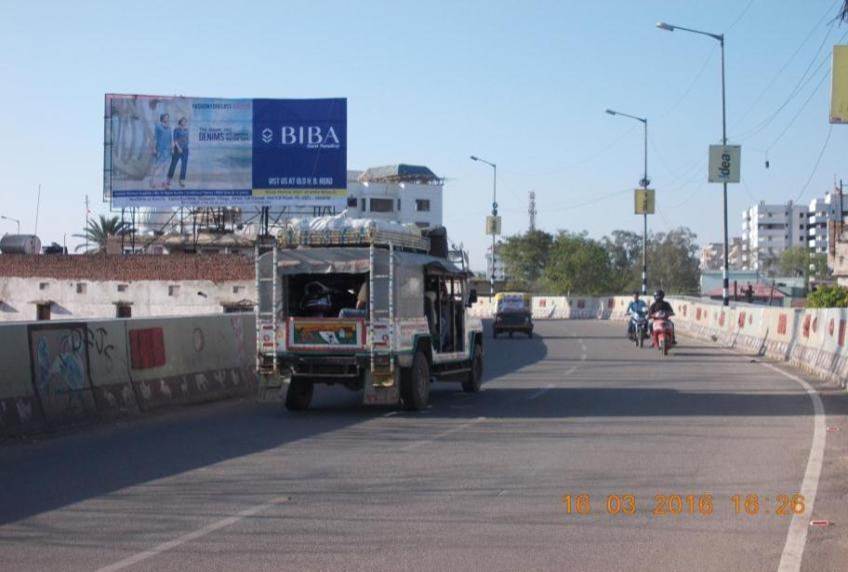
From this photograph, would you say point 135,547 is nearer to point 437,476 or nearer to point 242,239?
point 437,476

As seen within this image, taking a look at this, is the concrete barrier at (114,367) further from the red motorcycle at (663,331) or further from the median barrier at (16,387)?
the red motorcycle at (663,331)

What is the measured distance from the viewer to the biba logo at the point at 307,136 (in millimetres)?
40656

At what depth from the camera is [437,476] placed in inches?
421

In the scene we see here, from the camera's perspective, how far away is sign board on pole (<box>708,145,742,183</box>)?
127 feet

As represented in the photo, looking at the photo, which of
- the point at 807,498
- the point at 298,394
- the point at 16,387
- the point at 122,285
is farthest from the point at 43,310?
the point at 807,498

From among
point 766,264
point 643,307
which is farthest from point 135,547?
point 766,264

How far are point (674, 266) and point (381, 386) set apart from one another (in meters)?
126

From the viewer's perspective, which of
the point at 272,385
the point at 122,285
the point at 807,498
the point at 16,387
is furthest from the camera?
the point at 122,285

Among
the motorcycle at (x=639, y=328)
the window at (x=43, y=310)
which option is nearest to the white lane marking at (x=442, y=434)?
the motorcycle at (x=639, y=328)

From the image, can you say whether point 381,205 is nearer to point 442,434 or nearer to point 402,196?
point 402,196

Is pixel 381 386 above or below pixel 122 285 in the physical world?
below

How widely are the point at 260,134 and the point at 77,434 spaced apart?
27.8 m

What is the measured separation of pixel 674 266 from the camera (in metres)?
138
